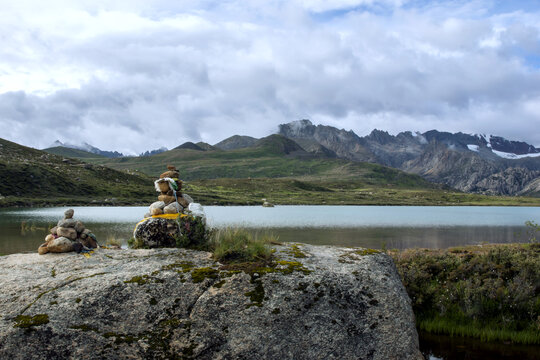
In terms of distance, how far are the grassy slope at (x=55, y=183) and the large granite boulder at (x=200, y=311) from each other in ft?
341

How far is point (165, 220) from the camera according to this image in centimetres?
1227

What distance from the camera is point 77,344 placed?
7.66 m

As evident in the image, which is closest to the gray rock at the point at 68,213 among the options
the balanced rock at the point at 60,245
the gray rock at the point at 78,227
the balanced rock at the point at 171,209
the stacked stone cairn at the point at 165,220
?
the gray rock at the point at 78,227

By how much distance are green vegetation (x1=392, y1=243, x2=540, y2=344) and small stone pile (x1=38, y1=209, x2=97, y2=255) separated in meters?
11.3

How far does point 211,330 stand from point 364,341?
3719 mm

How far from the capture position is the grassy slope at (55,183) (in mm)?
108625

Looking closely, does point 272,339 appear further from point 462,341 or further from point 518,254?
point 518,254

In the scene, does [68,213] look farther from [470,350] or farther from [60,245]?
[470,350]

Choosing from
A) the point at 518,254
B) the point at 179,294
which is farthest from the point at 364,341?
the point at 518,254

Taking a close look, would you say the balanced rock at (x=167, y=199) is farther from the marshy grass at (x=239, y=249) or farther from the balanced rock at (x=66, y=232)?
the balanced rock at (x=66, y=232)

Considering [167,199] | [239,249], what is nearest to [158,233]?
[167,199]

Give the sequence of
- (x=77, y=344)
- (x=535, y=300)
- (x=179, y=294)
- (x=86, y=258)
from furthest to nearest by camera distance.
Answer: (x=535, y=300)
(x=86, y=258)
(x=179, y=294)
(x=77, y=344)

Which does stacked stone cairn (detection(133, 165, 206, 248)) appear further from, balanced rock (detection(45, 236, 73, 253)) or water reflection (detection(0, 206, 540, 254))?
balanced rock (detection(45, 236, 73, 253))

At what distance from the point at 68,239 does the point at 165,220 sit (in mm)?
2926
